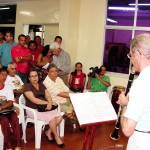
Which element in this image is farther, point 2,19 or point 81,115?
point 2,19

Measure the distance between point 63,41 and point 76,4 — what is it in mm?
→ 935

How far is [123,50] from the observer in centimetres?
594

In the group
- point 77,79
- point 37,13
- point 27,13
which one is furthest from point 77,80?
point 27,13

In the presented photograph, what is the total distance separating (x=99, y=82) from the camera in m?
5.37

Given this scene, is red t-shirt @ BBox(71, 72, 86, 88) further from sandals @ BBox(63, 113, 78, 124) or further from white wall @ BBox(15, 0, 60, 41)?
white wall @ BBox(15, 0, 60, 41)

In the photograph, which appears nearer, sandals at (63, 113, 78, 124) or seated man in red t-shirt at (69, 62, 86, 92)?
sandals at (63, 113, 78, 124)

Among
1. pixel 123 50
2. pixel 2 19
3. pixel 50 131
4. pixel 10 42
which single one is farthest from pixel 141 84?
pixel 2 19

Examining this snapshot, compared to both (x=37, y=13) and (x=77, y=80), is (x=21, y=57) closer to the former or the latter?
(x=77, y=80)

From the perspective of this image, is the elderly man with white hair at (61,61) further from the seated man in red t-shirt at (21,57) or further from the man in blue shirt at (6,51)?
the man in blue shirt at (6,51)

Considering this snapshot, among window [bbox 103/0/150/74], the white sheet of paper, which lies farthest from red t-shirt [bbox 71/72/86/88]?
the white sheet of paper

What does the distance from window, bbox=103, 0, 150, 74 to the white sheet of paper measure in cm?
345

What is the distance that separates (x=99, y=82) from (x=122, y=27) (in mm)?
1394

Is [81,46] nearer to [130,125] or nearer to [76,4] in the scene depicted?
[76,4]

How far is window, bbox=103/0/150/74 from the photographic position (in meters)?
5.59
